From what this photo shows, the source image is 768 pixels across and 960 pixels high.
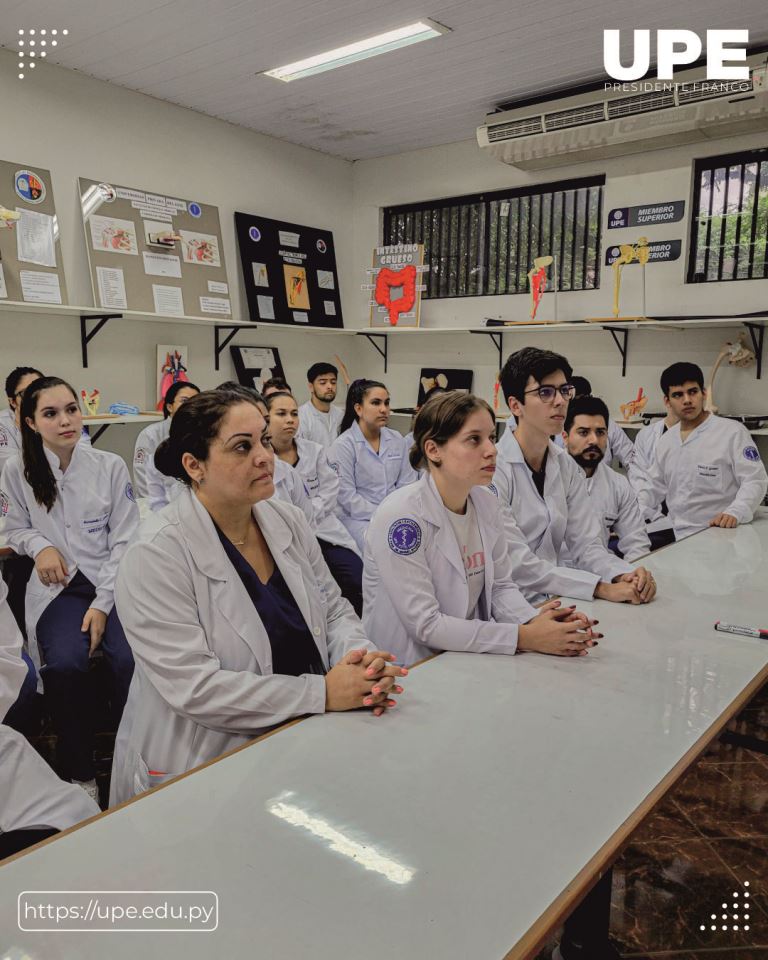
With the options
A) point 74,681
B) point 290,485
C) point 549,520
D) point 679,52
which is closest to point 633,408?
point 679,52

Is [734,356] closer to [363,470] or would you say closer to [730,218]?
[730,218]

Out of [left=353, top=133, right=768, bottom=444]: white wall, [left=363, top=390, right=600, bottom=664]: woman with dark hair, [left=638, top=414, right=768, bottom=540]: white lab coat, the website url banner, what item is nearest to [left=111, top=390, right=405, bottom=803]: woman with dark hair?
[left=363, top=390, right=600, bottom=664]: woman with dark hair

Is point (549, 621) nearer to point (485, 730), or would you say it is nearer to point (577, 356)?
point (485, 730)

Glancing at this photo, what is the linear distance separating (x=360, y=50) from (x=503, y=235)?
76.1 inches

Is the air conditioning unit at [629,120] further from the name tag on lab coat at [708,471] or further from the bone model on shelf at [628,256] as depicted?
the name tag on lab coat at [708,471]

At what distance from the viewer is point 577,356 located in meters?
5.30

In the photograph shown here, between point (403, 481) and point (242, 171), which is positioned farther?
point (242, 171)

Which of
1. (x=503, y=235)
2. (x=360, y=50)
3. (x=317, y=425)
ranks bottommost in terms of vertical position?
(x=317, y=425)

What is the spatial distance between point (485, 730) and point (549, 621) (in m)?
0.45

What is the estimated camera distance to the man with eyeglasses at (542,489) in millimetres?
2363

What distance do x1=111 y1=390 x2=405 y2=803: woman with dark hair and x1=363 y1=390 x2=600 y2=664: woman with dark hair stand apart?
0.71 feet

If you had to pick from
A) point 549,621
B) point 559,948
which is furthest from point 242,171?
point 559,948

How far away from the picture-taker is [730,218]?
465 centimetres

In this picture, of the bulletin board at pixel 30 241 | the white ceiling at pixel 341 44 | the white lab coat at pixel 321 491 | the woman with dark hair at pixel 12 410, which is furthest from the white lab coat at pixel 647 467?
the bulletin board at pixel 30 241
